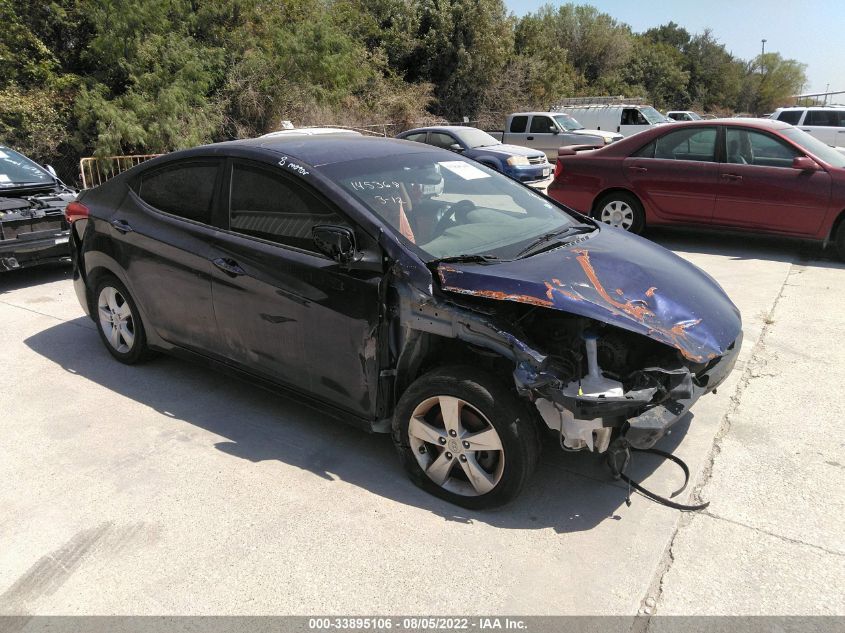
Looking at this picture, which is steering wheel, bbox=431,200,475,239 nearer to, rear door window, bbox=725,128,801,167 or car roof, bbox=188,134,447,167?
car roof, bbox=188,134,447,167

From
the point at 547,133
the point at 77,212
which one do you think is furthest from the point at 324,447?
the point at 547,133

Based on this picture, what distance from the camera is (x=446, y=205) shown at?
3.96m

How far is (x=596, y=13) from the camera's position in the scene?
4841 cm

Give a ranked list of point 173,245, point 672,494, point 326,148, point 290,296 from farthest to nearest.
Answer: point 173,245 < point 326,148 < point 290,296 < point 672,494

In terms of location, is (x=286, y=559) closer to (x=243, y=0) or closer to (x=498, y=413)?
(x=498, y=413)

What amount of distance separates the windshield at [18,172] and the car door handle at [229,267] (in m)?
5.24

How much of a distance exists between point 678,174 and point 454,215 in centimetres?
556

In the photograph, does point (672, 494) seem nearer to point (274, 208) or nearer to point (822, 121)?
point (274, 208)

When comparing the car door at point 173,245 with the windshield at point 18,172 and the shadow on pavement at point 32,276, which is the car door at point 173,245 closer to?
the shadow on pavement at point 32,276

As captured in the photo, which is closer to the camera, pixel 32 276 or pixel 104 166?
pixel 32 276

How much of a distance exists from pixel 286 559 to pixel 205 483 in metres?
0.84

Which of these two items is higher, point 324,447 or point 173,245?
point 173,245

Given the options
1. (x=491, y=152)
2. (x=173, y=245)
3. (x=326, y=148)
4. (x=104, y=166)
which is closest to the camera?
(x=326, y=148)

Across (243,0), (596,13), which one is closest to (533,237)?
(243,0)
